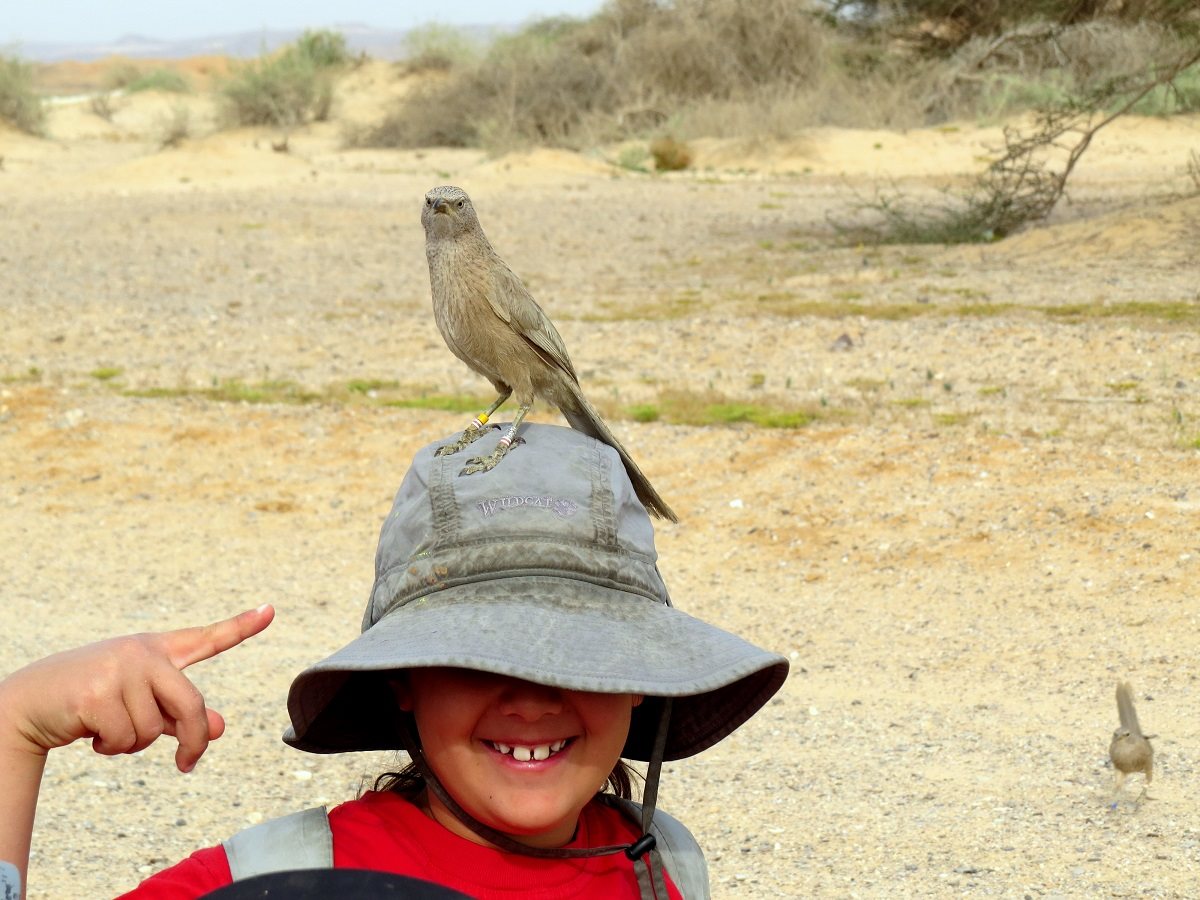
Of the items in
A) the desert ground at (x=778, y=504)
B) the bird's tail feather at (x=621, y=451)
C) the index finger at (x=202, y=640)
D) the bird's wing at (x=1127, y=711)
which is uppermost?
the index finger at (x=202, y=640)

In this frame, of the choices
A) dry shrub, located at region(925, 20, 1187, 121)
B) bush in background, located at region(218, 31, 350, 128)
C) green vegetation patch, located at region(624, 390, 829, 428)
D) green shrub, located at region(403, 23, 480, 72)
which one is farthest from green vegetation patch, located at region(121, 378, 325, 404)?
green shrub, located at region(403, 23, 480, 72)

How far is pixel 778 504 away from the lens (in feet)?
23.6

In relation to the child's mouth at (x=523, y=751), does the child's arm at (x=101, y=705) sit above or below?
above

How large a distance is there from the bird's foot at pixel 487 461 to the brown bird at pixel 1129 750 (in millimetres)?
2909

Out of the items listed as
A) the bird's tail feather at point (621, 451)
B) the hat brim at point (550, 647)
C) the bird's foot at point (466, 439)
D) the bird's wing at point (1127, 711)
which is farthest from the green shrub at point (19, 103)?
the hat brim at point (550, 647)

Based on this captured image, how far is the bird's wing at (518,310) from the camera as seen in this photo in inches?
119

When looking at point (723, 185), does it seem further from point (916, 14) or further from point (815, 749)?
point (815, 749)

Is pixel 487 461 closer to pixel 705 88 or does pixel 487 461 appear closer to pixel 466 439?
pixel 466 439

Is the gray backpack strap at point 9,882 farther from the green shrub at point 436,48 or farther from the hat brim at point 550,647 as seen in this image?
the green shrub at point 436,48

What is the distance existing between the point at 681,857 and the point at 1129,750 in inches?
104

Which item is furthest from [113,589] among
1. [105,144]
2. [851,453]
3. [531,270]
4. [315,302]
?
[105,144]

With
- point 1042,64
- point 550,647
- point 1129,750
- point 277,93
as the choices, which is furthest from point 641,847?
point 277,93

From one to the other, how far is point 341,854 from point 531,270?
1306 cm

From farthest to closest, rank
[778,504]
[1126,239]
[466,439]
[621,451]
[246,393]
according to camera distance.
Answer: [1126,239] → [246,393] → [778,504] → [621,451] → [466,439]
